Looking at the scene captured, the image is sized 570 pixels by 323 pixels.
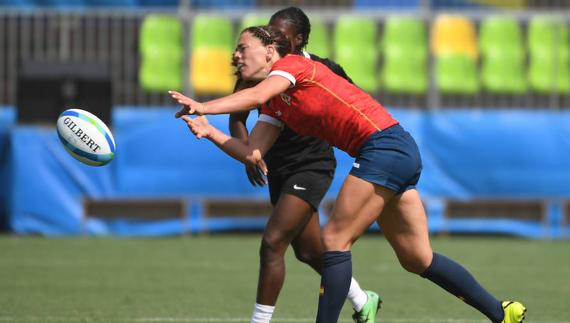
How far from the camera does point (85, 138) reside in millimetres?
6316

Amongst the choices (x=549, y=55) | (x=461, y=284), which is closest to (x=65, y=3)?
(x=549, y=55)

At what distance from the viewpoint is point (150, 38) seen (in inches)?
665

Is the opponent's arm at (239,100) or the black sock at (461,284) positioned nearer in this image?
the opponent's arm at (239,100)

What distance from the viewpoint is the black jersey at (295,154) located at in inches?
283

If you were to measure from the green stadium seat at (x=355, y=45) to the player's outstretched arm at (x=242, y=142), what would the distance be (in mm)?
10455

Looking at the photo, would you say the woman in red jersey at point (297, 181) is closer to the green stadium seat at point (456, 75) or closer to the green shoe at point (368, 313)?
the green shoe at point (368, 313)

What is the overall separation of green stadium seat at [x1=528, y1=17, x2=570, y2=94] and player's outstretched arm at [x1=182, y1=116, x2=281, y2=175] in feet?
36.8

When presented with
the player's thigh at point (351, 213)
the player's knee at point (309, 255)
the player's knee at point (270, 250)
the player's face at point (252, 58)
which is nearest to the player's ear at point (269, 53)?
the player's face at point (252, 58)

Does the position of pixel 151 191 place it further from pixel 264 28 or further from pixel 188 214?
pixel 264 28

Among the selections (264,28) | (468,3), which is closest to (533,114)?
(468,3)

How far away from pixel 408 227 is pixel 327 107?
2.81 feet

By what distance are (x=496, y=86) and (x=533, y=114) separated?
33.5 inches

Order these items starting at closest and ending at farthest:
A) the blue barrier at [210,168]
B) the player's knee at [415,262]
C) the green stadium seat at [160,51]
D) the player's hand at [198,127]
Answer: the player's hand at [198,127], the player's knee at [415,262], the blue barrier at [210,168], the green stadium seat at [160,51]

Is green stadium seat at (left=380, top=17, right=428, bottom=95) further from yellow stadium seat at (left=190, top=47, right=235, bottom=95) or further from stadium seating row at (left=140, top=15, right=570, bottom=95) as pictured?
yellow stadium seat at (left=190, top=47, right=235, bottom=95)
